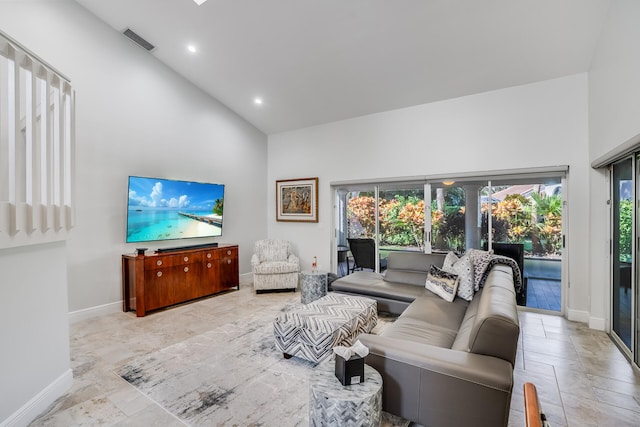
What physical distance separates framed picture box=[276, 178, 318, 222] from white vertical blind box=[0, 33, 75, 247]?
4.00 m

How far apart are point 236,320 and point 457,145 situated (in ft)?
13.5

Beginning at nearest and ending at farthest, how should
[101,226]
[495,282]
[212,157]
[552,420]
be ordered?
1. [552,420]
2. [495,282]
3. [101,226]
4. [212,157]

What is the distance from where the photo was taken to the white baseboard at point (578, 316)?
3.69 meters

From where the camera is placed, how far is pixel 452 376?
167cm

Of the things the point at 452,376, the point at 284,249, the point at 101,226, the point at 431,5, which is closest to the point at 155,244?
the point at 101,226

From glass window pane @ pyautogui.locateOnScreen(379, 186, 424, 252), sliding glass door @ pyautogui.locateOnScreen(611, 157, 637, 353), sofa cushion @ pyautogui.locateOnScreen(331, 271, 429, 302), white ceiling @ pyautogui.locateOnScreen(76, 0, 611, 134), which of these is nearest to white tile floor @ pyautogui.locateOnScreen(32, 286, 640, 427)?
sliding glass door @ pyautogui.locateOnScreen(611, 157, 637, 353)

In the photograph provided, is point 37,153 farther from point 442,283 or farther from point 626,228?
point 626,228

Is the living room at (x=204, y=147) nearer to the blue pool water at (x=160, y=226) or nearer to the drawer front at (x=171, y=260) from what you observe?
the blue pool water at (x=160, y=226)

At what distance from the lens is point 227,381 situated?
244 cm

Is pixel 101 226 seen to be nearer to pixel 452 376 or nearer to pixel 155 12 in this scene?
pixel 155 12

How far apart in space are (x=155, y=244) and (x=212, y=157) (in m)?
1.86

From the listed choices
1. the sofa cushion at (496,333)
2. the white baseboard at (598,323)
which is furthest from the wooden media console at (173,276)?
the white baseboard at (598,323)

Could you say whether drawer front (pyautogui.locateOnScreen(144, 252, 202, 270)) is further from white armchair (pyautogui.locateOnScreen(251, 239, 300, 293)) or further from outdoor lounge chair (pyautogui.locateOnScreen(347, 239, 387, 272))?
outdoor lounge chair (pyautogui.locateOnScreen(347, 239, 387, 272))

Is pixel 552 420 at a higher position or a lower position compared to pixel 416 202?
lower
